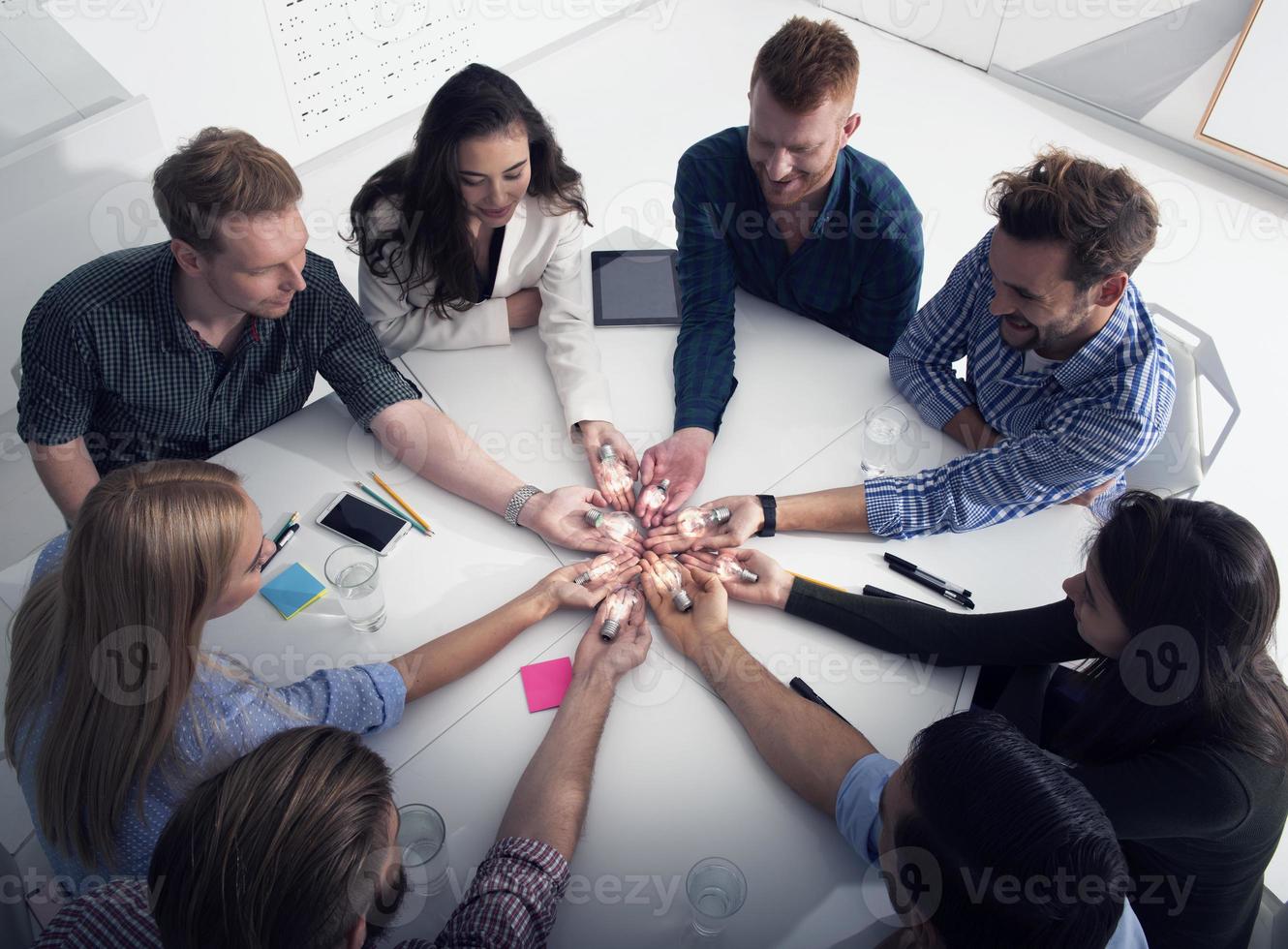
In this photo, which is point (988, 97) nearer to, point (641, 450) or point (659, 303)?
point (659, 303)

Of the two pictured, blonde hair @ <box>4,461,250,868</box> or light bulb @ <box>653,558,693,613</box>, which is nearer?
blonde hair @ <box>4,461,250,868</box>

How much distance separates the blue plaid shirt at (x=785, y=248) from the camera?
2.16 m

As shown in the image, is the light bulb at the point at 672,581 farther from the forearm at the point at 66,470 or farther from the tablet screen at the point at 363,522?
the forearm at the point at 66,470

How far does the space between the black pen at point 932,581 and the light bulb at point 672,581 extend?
40cm

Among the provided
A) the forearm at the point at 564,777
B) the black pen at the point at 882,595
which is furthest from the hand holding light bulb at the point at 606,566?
the black pen at the point at 882,595

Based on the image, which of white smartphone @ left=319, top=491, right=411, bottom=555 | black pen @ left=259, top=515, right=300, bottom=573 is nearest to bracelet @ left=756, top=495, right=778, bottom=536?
white smartphone @ left=319, top=491, right=411, bottom=555

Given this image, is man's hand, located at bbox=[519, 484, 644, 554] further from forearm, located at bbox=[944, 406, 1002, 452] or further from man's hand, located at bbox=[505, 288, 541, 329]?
forearm, located at bbox=[944, 406, 1002, 452]

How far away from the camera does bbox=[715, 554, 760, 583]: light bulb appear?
172 centimetres

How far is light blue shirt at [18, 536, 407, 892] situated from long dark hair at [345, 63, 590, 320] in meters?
0.93

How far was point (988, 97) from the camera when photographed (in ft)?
14.5

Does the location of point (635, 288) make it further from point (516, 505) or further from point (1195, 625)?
point (1195, 625)

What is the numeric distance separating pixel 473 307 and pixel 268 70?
2010mm

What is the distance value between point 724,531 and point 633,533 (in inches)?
7.1

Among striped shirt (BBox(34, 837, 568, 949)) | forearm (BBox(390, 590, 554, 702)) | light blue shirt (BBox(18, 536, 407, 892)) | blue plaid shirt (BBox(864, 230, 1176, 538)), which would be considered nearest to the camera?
striped shirt (BBox(34, 837, 568, 949))
